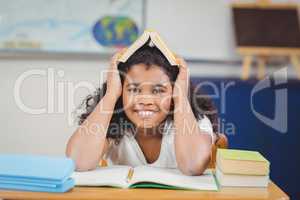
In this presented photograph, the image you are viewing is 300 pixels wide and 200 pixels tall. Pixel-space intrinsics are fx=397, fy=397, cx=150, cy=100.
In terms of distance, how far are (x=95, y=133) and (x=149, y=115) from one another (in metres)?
0.15

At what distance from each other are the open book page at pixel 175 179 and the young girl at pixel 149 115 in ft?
0.10

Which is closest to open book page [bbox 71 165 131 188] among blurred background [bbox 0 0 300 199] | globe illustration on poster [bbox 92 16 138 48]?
blurred background [bbox 0 0 300 199]

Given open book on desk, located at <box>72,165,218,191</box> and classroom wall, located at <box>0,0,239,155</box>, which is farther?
classroom wall, located at <box>0,0,239,155</box>

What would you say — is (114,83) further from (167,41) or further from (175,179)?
(167,41)

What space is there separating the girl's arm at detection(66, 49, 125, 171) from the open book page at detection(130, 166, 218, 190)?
12cm

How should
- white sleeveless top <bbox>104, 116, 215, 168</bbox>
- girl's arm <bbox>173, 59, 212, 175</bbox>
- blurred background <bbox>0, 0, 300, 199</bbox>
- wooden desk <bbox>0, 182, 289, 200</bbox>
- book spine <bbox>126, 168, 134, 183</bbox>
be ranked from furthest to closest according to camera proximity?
1. blurred background <bbox>0, 0, 300, 199</bbox>
2. white sleeveless top <bbox>104, 116, 215, 168</bbox>
3. girl's arm <bbox>173, 59, 212, 175</bbox>
4. book spine <bbox>126, 168, 134, 183</bbox>
5. wooden desk <bbox>0, 182, 289, 200</bbox>

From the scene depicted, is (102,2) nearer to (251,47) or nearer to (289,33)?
(251,47)

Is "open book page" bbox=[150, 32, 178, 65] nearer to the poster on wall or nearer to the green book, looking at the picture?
the green book

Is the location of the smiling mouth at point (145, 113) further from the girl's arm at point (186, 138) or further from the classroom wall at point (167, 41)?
the classroom wall at point (167, 41)

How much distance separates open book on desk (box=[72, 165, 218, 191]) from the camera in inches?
33.4

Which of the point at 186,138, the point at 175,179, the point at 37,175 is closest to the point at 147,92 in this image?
the point at 186,138

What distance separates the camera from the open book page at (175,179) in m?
0.85

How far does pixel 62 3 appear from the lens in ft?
6.89

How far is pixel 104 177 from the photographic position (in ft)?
2.96
